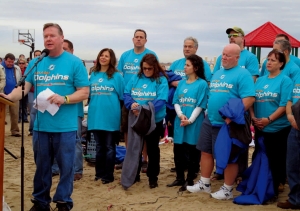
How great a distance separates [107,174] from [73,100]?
2.10m

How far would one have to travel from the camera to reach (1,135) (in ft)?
13.2

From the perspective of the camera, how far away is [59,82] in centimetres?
455

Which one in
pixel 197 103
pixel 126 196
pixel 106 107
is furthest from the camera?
pixel 106 107

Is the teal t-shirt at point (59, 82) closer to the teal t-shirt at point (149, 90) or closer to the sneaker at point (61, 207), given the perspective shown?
the sneaker at point (61, 207)

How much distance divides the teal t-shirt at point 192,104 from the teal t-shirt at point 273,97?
744 mm

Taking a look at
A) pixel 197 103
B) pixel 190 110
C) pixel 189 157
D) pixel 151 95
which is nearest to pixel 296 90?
pixel 197 103

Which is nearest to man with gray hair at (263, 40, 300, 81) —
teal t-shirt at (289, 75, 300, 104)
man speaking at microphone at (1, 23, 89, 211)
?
teal t-shirt at (289, 75, 300, 104)

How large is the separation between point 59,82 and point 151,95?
1721mm

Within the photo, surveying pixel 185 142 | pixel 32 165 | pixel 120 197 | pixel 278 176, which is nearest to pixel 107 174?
pixel 120 197

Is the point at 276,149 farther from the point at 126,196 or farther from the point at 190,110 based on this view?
the point at 126,196

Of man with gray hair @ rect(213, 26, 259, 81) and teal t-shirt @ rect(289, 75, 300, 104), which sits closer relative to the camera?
teal t-shirt @ rect(289, 75, 300, 104)

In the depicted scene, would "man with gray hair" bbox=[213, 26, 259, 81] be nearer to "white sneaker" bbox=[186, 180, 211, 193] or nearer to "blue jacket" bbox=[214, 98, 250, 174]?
"blue jacket" bbox=[214, 98, 250, 174]

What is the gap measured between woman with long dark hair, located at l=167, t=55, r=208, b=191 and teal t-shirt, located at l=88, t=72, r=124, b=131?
2.86 ft

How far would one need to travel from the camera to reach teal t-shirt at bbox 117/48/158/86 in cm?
682
